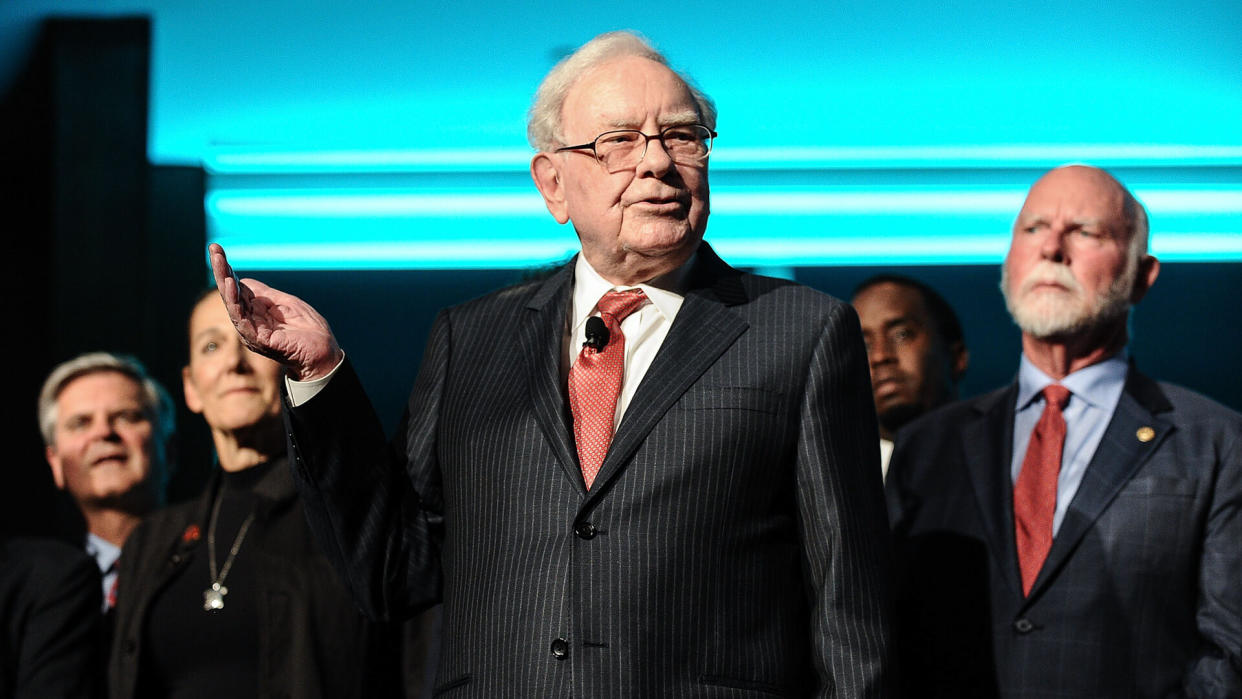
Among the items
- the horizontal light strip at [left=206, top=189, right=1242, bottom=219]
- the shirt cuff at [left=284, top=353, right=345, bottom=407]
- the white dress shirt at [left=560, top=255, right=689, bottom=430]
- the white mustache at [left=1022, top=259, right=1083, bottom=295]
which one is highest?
the horizontal light strip at [left=206, top=189, right=1242, bottom=219]

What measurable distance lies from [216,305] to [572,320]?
5.06 ft

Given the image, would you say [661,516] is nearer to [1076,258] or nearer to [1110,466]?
[1110,466]

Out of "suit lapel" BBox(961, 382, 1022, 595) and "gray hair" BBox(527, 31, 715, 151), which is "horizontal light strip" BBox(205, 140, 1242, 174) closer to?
"suit lapel" BBox(961, 382, 1022, 595)

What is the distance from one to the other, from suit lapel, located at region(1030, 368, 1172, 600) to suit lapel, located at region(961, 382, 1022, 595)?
0.26 ft

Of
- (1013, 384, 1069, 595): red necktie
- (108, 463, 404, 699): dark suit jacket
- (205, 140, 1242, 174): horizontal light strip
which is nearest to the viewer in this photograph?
(1013, 384, 1069, 595): red necktie

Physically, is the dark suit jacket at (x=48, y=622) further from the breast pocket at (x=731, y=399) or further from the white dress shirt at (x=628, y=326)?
the breast pocket at (x=731, y=399)

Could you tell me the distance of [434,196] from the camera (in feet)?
13.4

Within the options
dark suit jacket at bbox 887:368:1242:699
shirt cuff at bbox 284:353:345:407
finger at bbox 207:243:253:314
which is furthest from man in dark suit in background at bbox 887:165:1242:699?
finger at bbox 207:243:253:314

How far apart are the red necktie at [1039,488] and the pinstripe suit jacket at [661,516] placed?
2.24ft

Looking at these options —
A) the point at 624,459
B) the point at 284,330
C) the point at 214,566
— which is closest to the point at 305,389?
the point at 284,330

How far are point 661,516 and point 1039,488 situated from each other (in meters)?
1.05

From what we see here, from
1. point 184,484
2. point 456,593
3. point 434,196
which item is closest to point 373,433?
point 456,593

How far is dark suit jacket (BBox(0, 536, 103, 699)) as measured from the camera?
9.31ft

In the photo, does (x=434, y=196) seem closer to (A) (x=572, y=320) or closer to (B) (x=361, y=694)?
(B) (x=361, y=694)
